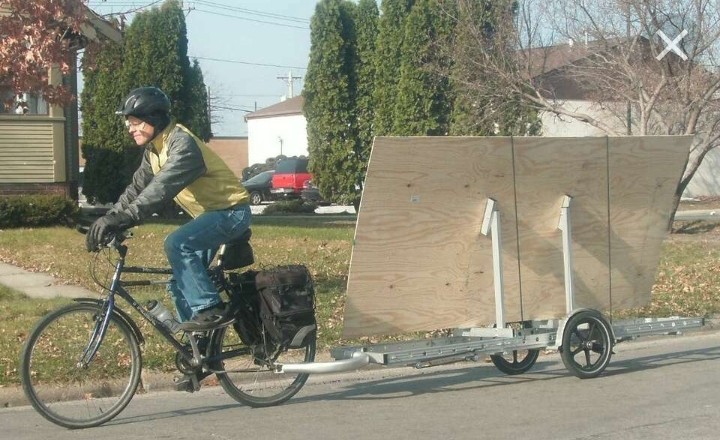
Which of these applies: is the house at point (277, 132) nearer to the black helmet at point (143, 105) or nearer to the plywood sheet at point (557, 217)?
the plywood sheet at point (557, 217)

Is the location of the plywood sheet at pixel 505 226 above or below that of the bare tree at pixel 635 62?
below

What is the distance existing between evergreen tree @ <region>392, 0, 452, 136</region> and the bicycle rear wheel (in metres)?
16.2

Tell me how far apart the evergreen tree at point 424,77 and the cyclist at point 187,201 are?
1646 cm

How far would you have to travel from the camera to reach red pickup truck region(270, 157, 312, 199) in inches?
1623

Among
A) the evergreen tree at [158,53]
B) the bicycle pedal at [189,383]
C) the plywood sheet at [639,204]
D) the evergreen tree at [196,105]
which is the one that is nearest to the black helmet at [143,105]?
the bicycle pedal at [189,383]

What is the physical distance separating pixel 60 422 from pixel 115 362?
1.64ft

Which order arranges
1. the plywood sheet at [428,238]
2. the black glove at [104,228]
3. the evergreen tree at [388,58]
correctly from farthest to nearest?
the evergreen tree at [388,58] < the plywood sheet at [428,238] < the black glove at [104,228]

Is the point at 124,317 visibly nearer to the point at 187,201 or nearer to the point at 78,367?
the point at 78,367

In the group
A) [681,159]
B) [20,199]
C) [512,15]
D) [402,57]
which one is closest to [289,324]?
[681,159]

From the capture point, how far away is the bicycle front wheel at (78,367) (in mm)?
6645

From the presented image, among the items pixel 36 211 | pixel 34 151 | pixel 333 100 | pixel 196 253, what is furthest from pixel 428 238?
pixel 333 100

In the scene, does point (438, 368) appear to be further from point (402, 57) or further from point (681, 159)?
point (402, 57)

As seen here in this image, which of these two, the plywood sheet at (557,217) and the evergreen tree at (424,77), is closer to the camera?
the plywood sheet at (557,217)

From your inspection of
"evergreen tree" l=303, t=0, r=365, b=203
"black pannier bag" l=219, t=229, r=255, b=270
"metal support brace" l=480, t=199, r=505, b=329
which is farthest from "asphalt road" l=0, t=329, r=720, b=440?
"evergreen tree" l=303, t=0, r=365, b=203
